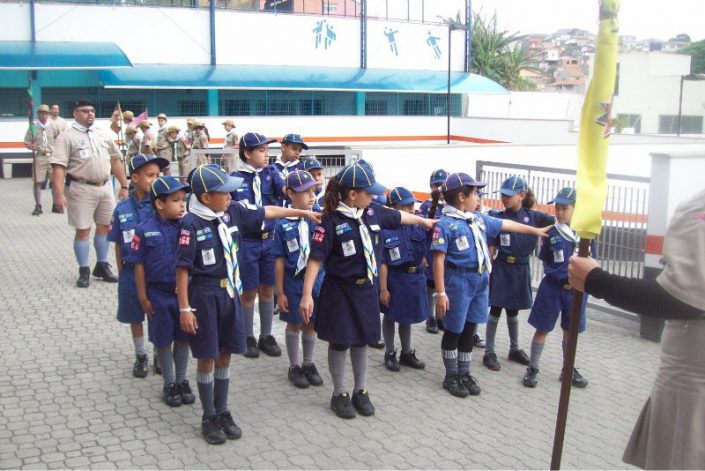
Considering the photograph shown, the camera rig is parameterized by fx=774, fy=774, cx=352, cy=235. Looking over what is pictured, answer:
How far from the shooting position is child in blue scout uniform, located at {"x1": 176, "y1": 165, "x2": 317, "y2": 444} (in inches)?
198

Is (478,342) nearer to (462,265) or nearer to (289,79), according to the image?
(462,265)

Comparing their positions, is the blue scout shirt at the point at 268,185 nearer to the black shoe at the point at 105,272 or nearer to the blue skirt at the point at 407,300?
the blue skirt at the point at 407,300

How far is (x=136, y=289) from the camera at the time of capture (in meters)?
6.16

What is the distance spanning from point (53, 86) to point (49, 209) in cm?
1093

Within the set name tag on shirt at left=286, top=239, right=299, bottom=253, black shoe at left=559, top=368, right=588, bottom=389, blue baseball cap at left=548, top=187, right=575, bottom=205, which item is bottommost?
black shoe at left=559, top=368, right=588, bottom=389

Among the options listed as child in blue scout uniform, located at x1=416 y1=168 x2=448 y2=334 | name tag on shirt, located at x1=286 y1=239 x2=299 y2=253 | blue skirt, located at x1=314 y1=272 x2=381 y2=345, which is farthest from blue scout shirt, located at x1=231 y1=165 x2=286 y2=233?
blue skirt, located at x1=314 y1=272 x2=381 y2=345

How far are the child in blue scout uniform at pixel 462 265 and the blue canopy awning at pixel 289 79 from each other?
21.2 meters

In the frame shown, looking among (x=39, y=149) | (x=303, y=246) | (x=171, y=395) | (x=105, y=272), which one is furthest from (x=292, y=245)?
(x=39, y=149)

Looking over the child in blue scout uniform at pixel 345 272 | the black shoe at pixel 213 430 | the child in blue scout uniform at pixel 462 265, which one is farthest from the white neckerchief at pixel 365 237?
the black shoe at pixel 213 430

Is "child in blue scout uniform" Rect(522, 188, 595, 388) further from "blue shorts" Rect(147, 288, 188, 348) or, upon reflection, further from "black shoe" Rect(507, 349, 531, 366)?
"blue shorts" Rect(147, 288, 188, 348)

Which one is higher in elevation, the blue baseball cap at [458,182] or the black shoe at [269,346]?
the blue baseball cap at [458,182]

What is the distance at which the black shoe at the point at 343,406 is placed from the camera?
567 centimetres

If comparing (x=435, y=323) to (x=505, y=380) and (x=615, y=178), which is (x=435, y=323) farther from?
(x=615, y=178)

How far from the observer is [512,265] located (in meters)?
7.12
